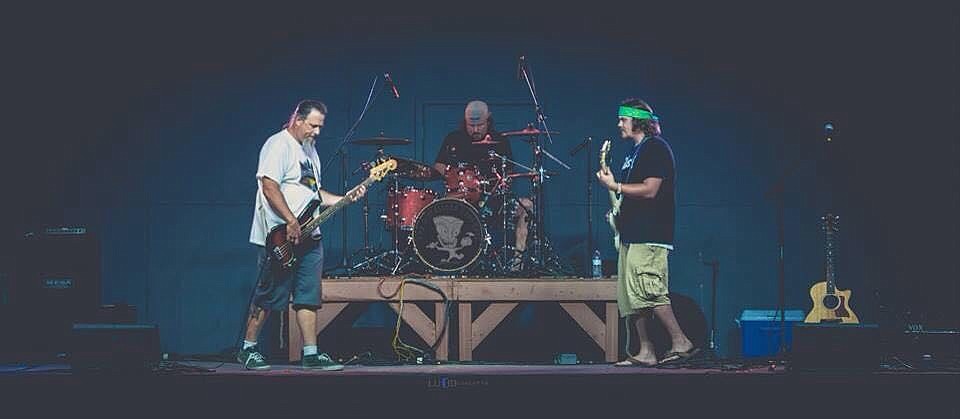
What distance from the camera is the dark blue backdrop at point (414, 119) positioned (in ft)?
39.6

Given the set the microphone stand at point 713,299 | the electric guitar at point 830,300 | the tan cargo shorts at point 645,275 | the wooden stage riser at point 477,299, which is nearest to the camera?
the tan cargo shorts at point 645,275

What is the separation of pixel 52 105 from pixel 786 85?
6.95m

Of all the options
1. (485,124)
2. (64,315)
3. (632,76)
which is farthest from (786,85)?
(64,315)

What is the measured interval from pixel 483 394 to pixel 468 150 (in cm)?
305

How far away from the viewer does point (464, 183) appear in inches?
452

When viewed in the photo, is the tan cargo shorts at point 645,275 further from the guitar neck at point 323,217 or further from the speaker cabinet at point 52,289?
the speaker cabinet at point 52,289

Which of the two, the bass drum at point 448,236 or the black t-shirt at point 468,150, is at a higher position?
the black t-shirt at point 468,150

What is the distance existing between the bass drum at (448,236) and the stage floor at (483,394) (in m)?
1.89

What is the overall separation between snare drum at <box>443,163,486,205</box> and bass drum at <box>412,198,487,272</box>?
226mm

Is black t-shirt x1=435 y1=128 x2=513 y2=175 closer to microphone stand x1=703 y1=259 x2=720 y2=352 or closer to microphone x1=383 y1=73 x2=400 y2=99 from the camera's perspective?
microphone x1=383 y1=73 x2=400 y2=99

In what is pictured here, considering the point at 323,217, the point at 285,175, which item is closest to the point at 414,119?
the point at 323,217

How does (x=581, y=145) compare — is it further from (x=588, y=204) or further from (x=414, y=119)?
(x=414, y=119)

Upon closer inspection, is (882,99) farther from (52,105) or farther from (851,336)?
(52,105)

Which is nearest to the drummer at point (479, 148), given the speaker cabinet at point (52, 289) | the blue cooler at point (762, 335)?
the blue cooler at point (762, 335)
